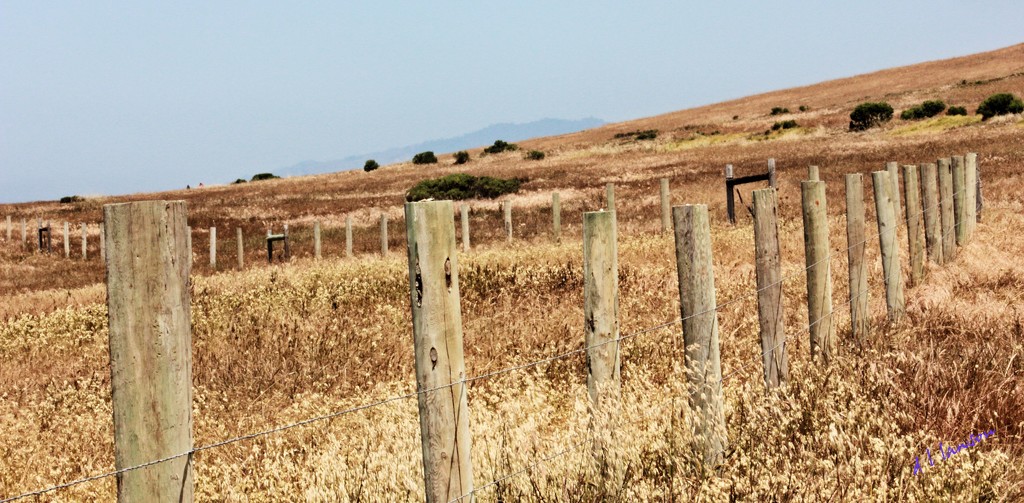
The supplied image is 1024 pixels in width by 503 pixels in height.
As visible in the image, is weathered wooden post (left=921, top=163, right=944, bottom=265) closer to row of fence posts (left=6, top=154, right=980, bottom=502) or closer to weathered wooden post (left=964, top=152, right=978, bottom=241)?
weathered wooden post (left=964, top=152, right=978, bottom=241)

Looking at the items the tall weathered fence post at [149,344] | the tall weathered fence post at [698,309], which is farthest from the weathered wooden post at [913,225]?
the tall weathered fence post at [149,344]

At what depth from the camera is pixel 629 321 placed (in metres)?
7.59

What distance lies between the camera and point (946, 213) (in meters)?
10.1

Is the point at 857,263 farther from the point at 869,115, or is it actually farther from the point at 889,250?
the point at 869,115

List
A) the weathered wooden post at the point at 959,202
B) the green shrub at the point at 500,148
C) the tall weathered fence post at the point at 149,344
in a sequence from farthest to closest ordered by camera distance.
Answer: the green shrub at the point at 500,148 < the weathered wooden post at the point at 959,202 < the tall weathered fence post at the point at 149,344

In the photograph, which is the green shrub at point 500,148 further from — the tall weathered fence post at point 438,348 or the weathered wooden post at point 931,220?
the tall weathered fence post at point 438,348

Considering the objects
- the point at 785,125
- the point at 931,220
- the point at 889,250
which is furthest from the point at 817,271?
the point at 785,125

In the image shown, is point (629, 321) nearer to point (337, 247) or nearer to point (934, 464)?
point (934, 464)

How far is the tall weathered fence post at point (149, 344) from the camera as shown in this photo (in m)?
2.03

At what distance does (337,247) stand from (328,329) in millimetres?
17303

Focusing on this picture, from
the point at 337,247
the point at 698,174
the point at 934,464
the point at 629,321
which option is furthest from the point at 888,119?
the point at 934,464

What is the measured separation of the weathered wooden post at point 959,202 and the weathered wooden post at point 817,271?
707cm

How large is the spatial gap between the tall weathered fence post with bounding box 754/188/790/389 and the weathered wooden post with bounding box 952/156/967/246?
25.8 feet

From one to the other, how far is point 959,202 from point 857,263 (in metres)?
6.50
